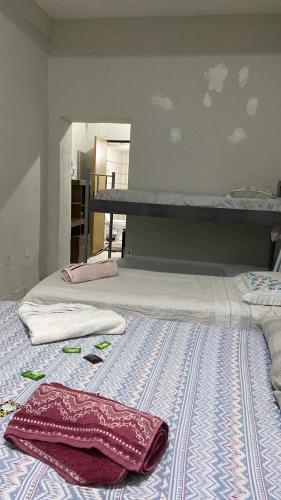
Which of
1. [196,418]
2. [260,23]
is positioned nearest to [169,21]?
[260,23]

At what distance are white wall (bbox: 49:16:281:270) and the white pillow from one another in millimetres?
1496

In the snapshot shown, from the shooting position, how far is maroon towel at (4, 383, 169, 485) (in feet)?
2.70

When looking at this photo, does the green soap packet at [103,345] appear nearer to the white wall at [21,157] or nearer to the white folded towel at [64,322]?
the white folded towel at [64,322]

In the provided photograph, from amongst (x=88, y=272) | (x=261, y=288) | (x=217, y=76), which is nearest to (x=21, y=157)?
(x=88, y=272)

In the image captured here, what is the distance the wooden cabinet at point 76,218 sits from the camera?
15.8 feet

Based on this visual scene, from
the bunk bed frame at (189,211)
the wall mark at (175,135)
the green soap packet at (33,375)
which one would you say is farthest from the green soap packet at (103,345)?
the wall mark at (175,135)

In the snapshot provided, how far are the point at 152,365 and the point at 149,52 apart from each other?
320 cm

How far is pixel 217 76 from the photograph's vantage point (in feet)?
→ 11.6

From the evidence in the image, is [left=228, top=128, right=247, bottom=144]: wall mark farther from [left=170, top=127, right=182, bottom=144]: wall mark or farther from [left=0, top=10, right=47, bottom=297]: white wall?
[left=0, top=10, right=47, bottom=297]: white wall

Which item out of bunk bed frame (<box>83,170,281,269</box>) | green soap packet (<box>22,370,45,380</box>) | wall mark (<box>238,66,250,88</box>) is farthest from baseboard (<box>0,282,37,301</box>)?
wall mark (<box>238,66,250,88</box>)

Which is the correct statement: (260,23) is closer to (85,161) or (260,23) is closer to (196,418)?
(85,161)

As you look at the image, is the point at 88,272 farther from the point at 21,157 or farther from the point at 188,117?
the point at 188,117

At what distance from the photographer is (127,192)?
9.80 feet

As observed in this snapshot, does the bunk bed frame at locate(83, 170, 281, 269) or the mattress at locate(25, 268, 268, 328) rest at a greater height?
the bunk bed frame at locate(83, 170, 281, 269)
